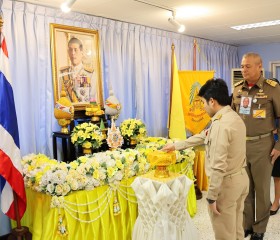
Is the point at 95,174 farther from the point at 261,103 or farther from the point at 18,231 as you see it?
the point at 261,103

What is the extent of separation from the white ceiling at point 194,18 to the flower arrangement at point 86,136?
1215 millimetres

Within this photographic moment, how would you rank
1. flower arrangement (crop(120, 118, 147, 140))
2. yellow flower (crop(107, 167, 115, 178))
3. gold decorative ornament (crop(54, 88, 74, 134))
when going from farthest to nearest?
flower arrangement (crop(120, 118, 147, 140))
gold decorative ornament (crop(54, 88, 74, 134))
yellow flower (crop(107, 167, 115, 178))

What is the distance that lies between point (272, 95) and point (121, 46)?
2.03 metres

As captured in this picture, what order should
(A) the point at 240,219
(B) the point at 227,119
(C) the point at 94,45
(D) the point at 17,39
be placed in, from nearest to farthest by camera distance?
(B) the point at 227,119
(A) the point at 240,219
(D) the point at 17,39
(C) the point at 94,45

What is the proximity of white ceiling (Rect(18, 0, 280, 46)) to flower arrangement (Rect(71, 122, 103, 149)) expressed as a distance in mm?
1215

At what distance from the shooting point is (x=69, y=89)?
3.47m

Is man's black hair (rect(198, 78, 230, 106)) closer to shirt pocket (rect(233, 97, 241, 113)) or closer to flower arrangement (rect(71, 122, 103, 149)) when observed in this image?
shirt pocket (rect(233, 97, 241, 113))

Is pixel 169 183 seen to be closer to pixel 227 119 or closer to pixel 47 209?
pixel 227 119

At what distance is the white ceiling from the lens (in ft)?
10.4

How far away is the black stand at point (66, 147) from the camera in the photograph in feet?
10.3

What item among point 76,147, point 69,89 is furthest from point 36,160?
point 69,89

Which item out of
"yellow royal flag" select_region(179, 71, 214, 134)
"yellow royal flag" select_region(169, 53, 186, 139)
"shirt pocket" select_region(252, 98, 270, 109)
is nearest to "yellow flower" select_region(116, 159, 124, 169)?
"shirt pocket" select_region(252, 98, 270, 109)

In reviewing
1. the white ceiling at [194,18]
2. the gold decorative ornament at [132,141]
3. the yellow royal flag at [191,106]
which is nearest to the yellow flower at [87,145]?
the gold decorative ornament at [132,141]

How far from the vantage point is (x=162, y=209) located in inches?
95.6
